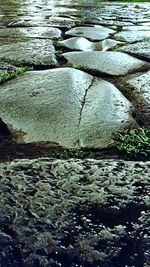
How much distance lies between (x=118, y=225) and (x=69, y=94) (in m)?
1.06

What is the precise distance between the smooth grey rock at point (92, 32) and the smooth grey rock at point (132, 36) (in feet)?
0.45

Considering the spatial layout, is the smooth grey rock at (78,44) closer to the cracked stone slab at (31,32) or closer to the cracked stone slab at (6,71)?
the cracked stone slab at (31,32)

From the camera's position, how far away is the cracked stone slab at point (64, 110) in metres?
1.73

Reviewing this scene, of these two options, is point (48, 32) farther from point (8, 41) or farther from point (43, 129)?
point (43, 129)

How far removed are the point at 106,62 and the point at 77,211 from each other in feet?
6.11

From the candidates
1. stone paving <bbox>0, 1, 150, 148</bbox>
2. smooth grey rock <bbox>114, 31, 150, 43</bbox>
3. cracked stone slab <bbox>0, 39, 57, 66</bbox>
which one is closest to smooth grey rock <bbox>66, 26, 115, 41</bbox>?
stone paving <bbox>0, 1, 150, 148</bbox>

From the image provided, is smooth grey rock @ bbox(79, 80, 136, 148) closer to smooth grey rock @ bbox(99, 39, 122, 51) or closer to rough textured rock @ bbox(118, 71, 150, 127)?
rough textured rock @ bbox(118, 71, 150, 127)

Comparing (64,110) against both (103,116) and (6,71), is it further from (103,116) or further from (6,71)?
(6,71)

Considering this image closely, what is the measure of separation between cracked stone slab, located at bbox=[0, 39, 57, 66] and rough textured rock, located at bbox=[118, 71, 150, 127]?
615 mm

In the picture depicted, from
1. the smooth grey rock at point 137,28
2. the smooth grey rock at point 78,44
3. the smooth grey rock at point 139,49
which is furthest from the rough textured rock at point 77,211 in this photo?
the smooth grey rock at point 137,28

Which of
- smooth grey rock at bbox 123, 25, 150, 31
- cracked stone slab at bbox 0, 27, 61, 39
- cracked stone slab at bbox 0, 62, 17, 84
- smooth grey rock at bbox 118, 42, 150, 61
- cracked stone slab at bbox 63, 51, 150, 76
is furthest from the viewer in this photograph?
smooth grey rock at bbox 123, 25, 150, 31

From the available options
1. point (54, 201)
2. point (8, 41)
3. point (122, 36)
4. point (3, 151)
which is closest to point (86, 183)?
point (54, 201)

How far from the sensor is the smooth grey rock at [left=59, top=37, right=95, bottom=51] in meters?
3.48

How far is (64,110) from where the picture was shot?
6.26ft
